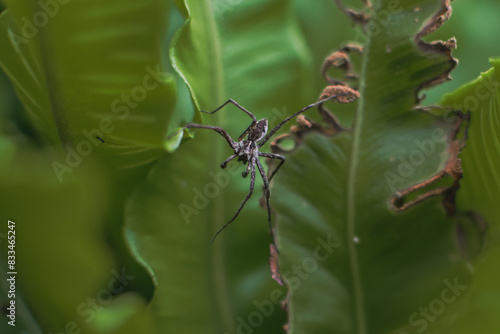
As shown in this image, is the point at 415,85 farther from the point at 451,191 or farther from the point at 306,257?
the point at 306,257

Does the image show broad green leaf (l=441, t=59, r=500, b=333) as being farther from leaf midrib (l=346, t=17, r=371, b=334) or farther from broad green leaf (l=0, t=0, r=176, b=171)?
broad green leaf (l=0, t=0, r=176, b=171)

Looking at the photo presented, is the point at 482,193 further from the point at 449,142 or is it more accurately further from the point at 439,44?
the point at 439,44

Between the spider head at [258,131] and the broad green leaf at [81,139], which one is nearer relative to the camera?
the broad green leaf at [81,139]

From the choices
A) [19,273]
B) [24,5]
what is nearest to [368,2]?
A: [24,5]

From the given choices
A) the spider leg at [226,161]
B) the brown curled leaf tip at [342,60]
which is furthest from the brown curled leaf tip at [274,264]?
the brown curled leaf tip at [342,60]

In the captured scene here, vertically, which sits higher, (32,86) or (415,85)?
(32,86)

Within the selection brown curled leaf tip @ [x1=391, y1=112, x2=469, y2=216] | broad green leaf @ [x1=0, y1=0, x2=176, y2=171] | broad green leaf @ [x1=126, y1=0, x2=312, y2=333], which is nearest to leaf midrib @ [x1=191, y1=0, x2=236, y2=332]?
broad green leaf @ [x1=126, y1=0, x2=312, y2=333]

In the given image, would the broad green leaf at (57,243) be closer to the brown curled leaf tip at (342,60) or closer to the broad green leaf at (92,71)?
the broad green leaf at (92,71)

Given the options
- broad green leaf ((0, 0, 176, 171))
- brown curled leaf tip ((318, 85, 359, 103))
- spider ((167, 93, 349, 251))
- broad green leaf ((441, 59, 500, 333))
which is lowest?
broad green leaf ((441, 59, 500, 333))
